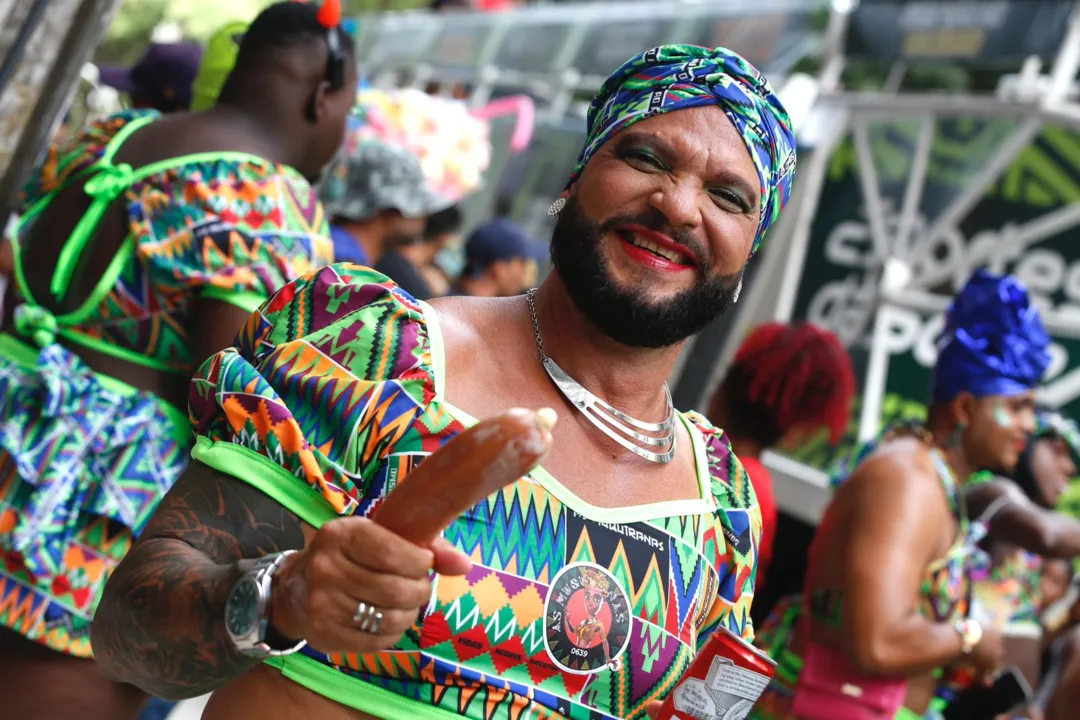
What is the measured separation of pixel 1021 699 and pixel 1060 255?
7.76 ft

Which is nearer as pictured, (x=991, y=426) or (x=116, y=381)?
(x=116, y=381)

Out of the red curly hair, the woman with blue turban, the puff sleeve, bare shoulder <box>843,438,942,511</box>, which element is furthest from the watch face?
the red curly hair

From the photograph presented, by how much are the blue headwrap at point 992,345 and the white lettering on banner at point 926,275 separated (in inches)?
41.9

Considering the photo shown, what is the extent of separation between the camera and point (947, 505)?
3254mm

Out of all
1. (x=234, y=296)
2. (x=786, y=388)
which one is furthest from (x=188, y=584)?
(x=786, y=388)

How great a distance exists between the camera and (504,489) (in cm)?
157

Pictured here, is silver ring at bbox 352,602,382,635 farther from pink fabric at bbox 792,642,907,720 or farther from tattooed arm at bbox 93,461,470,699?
pink fabric at bbox 792,642,907,720

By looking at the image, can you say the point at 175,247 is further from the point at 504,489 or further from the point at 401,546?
the point at 401,546

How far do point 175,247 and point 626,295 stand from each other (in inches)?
45.5

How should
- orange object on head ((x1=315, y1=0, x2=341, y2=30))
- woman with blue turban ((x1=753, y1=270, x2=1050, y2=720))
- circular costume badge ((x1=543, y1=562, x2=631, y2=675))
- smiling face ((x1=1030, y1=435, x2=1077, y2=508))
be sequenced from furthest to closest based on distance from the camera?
smiling face ((x1=1030, y1=435, x2=1077, y2=508)) → woman with blue turban ((x1=753, y1=270, x2=1050, y2=720)) → orange object on head ((x1=315, y1=0, x2=341, y2=30)) → circular costume badge ((x1=543, y1=562, x2=631, y2=675))

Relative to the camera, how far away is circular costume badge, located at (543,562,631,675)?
5.15 feet

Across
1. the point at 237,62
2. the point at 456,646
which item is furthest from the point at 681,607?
the point at 237,62

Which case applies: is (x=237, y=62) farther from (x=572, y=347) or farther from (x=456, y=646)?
(x=456, y=646)

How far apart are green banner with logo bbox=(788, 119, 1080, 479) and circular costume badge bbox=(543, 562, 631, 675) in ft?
12.6
